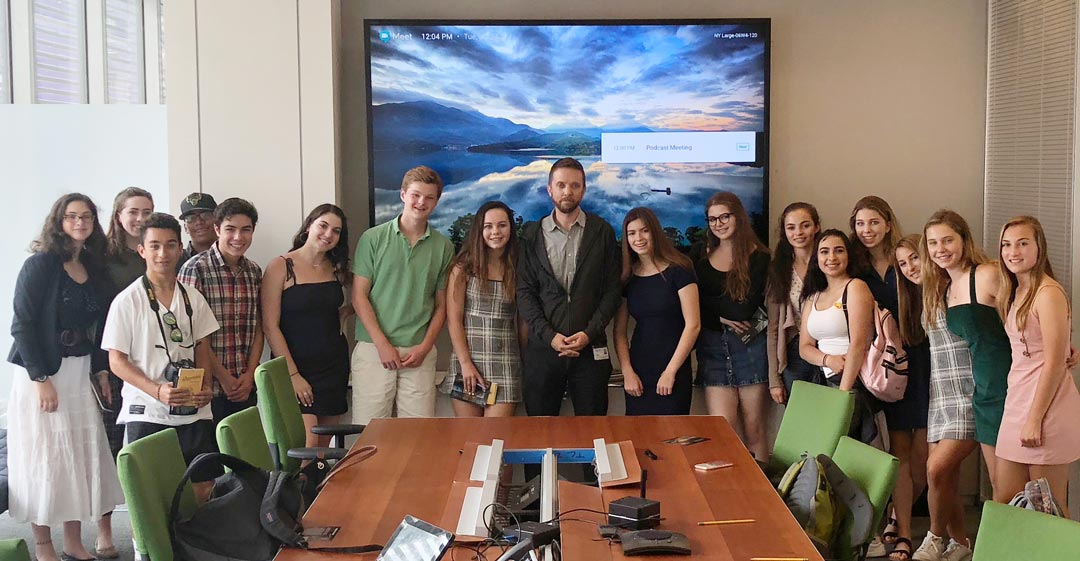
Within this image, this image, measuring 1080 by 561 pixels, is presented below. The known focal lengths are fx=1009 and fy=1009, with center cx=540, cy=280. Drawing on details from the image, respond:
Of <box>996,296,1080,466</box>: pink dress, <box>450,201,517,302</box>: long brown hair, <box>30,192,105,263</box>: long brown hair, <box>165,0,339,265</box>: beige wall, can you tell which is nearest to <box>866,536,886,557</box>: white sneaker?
<box>996,296,1080,466</box>: pink dress

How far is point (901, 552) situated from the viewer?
201 inches

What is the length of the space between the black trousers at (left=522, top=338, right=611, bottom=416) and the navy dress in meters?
0.21

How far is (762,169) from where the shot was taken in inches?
239

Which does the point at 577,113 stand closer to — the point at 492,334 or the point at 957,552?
the point at 492,334

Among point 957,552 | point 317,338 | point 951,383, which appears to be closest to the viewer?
point 951,383

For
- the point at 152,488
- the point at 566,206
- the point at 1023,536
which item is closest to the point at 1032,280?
the point at 1023,536

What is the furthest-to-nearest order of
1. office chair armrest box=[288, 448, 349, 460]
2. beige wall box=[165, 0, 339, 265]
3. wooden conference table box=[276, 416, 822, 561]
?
beige wall box=[165, 0, 339, 265], office chair armrest box=[288, 448, 349, 460], wooden conference table box=[276, 416, 822, 561]

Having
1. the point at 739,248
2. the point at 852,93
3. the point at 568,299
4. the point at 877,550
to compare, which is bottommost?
the point at 877,550

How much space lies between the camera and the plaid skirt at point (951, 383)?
190 inches

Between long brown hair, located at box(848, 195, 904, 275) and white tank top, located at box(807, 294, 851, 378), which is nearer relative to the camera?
white tank top, located at box(807, 294, 851, 378)

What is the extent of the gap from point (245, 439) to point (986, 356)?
3252 millimetres

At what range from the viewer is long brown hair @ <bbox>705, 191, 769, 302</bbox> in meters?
5.48

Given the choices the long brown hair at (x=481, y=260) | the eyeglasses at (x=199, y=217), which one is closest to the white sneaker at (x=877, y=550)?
the long brown hair at (x=481, y=260)

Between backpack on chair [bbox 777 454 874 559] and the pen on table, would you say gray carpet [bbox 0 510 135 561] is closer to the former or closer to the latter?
the pen on table
